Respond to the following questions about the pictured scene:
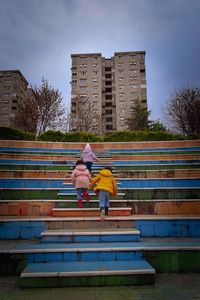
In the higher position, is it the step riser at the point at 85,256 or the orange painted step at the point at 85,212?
the orange painted step at the point at 85,212

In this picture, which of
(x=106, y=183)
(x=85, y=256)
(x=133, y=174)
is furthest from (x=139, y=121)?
(x=85, y=256)

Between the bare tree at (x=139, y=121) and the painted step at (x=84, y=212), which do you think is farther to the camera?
the bare tree at (x=139, y=121)

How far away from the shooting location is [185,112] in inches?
921

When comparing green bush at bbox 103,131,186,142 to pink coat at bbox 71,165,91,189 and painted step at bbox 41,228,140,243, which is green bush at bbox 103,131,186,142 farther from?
painted step at bbox 41,228,140,243

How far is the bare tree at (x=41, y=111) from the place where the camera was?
21.8 metres

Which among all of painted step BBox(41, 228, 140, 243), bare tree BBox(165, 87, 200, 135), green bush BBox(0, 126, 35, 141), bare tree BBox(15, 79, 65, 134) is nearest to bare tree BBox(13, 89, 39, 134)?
bare tree BBox(15, 79, 65, 134)

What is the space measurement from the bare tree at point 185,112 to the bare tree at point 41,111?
1241 cm

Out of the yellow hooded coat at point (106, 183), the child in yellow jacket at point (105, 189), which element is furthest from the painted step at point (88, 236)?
the yellow hooded coat at point (106, 183)

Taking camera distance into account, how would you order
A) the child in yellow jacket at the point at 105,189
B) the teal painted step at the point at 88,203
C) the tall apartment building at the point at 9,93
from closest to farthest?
the child in yellow jacket at the point at 105,189 → the teal painted step at the point at 88,203 → the tall apartment building at the point at 9,93

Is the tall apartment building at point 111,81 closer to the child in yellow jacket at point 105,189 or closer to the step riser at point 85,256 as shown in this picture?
the child in yellow jacket at point 105,189

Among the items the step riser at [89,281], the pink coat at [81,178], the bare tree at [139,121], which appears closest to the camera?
the step riser at [89,281]

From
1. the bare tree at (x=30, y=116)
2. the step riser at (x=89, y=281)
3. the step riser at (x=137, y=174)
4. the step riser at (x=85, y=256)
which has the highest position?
the bare tree at (x=30, y=116)

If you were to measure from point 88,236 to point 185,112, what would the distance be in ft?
72.4

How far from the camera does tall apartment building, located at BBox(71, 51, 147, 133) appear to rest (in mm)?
58781
